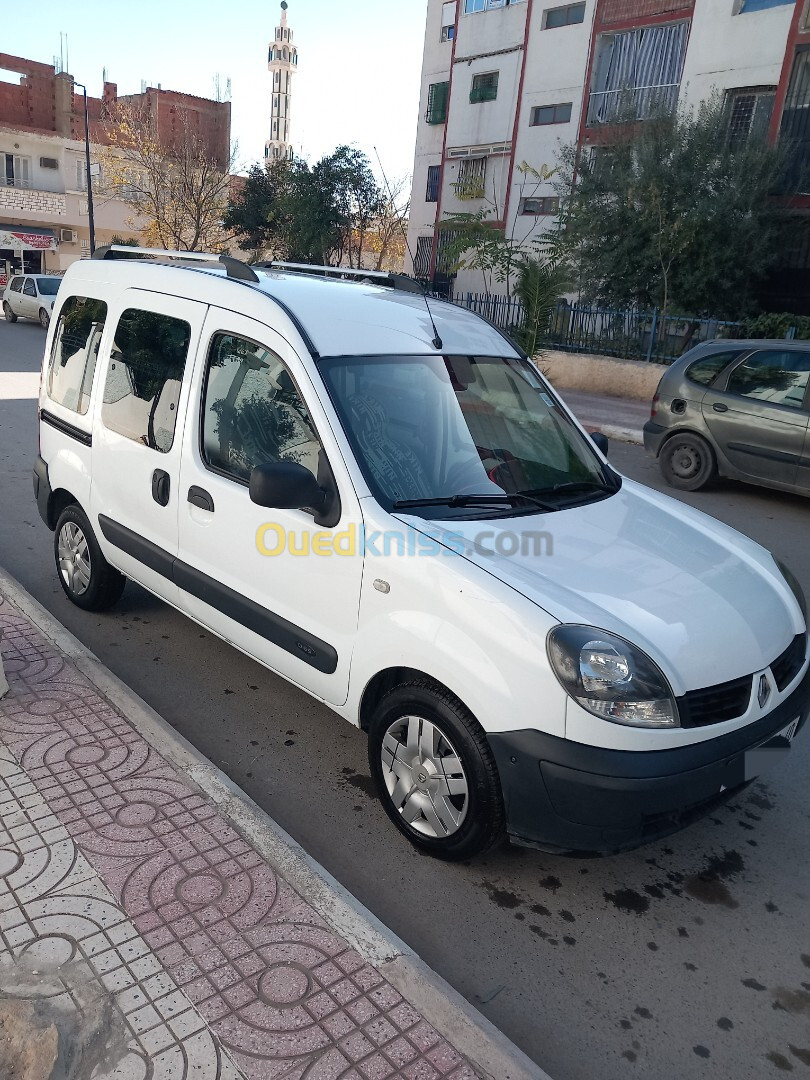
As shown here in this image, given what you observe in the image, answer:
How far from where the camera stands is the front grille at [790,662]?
9.80 ft

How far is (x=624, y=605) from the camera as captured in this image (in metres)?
2.78

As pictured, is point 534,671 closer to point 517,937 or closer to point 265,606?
point 517,937

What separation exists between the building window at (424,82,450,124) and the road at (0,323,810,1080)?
33585 millimetres

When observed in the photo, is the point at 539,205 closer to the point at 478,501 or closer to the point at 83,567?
the point at 83,567

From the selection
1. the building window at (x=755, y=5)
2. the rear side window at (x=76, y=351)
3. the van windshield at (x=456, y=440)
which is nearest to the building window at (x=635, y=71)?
the building window at (x=755, y=5)

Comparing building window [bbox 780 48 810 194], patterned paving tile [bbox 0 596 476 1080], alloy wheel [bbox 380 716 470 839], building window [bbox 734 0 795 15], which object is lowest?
patterned paving tile [bbox 0 596 476 1080]

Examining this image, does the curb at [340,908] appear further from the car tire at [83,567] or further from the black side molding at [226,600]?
the car tire at [83,567]

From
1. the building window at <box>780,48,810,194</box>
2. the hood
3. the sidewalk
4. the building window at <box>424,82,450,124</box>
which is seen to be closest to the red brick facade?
the building window at <box>424,82,450,124</box>

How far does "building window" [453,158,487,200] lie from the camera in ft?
88.5

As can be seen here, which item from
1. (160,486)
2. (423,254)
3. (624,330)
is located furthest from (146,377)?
(423,254)

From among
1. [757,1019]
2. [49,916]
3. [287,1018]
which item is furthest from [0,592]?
[757,1019]

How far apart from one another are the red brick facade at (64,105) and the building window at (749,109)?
3203cm

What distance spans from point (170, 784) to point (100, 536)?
6.00ft

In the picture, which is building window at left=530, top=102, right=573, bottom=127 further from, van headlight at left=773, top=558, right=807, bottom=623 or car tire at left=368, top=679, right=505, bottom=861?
car tire at left=368, top=679, right=505, bottom=861
